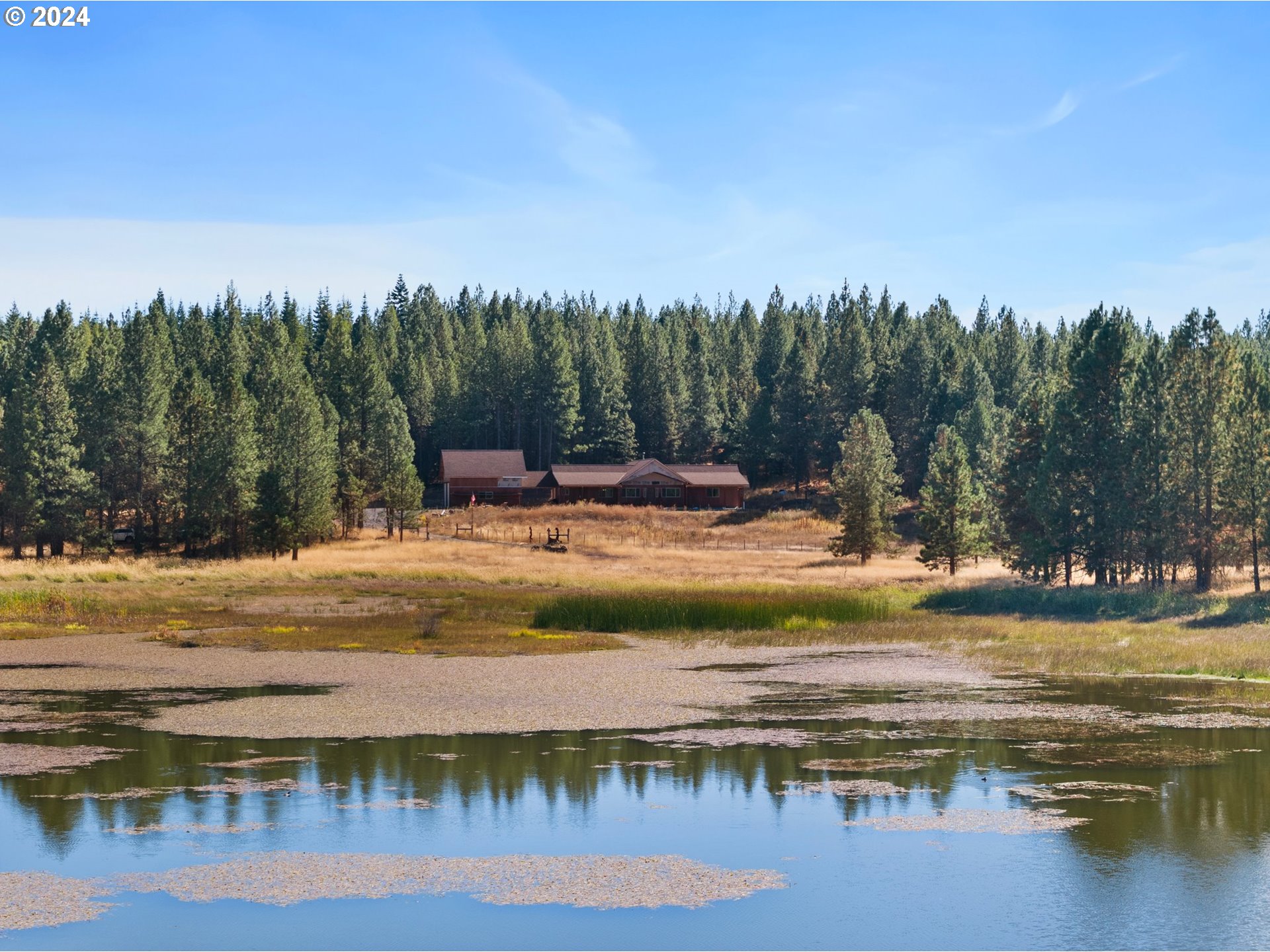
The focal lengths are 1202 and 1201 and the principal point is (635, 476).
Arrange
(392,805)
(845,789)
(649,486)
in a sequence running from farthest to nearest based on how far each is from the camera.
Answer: (649,486) < (845,789) < (392,805)

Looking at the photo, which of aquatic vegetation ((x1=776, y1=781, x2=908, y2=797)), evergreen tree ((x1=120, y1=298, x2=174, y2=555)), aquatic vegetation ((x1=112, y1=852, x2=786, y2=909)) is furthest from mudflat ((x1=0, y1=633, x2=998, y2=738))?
evergreen tree ((x1=120, y1=298, x2=174, y2=555))

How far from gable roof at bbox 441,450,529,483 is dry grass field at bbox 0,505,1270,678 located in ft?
123

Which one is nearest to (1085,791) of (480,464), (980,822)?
(980,822)

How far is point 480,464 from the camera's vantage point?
427 feet

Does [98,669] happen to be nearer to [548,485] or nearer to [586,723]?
[586,723]

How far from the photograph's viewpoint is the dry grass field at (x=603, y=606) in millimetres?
44625

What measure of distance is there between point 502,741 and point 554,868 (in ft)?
31.1

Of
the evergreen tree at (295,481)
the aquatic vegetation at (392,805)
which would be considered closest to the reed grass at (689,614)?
the aquatic vegetation at (392,805)

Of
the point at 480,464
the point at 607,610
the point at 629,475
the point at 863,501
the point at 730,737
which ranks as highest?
the point at 480,464

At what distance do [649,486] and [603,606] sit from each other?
76.8 m

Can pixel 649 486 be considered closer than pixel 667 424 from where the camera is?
Yes

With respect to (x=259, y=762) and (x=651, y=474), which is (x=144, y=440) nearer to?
(x=651, y=474)

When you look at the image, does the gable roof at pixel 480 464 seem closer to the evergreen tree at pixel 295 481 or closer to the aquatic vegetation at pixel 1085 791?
the evergreen tree at pixel 295 481

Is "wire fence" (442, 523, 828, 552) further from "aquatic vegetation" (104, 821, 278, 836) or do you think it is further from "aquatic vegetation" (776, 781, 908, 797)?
"aquatic vegetation" (104, 821, 278, 836)
